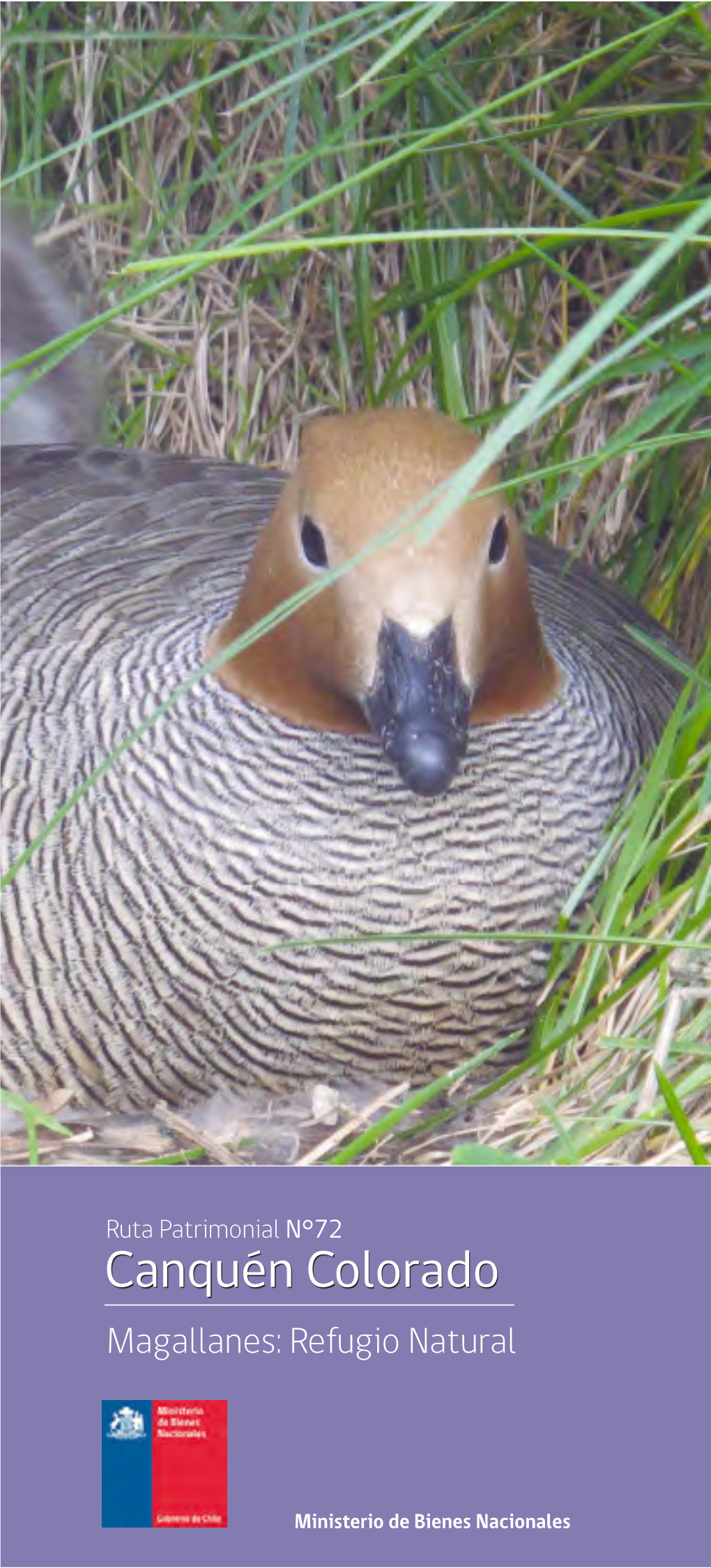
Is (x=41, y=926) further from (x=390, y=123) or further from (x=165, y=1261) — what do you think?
(x=390, y=123)

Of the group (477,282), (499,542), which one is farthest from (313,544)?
(477,282)

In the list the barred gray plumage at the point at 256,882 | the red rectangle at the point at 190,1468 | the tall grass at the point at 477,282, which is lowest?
the red rectangle at the point at 190,1468

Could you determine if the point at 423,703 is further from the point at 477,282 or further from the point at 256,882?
the point at 477,282

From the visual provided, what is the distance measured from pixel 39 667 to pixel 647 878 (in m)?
1.02

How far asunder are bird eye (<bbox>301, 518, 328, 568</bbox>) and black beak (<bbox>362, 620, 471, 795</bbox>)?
0.25 metres

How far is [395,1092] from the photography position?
2.93 meters

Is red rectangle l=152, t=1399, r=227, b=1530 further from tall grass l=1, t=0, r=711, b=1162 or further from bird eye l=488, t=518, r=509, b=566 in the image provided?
bird eye l=488, t=518, r=509, b=566

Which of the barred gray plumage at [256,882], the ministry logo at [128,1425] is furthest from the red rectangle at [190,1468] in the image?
the barred gray plumage at [256,882]

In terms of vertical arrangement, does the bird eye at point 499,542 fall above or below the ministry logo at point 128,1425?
above

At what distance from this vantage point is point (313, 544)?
2867 millimetres

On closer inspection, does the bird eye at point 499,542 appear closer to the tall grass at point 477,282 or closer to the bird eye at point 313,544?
the tall grass at point 477,282

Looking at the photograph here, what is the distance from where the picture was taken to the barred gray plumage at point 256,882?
2.95 meters

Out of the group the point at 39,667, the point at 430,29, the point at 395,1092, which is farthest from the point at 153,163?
the point at 395,1092

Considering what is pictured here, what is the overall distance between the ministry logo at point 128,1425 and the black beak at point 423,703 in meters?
0.83
